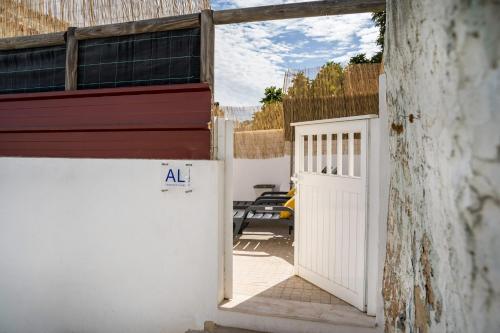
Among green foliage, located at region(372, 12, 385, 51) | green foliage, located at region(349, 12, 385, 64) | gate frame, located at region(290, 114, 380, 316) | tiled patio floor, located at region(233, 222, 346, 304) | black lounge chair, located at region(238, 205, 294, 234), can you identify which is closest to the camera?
gate frame, located at region(290, 114, 380, 316)

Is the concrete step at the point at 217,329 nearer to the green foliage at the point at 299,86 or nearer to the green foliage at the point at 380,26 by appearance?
the green foliage at the point at 299,86

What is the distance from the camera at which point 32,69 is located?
182 inches

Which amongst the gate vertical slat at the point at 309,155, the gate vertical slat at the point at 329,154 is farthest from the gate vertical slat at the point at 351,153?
the gate vertical slat at the point at 309,155

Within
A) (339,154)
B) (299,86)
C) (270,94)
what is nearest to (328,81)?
(299,86)

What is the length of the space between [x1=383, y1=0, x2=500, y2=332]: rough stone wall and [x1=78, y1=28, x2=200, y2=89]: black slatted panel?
10.8 ft

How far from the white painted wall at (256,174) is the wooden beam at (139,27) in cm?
624

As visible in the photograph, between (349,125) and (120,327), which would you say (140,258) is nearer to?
(120,327)

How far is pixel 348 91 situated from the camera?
532 centimetres

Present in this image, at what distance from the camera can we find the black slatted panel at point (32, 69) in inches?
177

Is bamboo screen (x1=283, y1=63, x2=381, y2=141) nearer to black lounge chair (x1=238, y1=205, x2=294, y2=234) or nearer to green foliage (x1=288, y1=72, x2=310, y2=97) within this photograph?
green foliage (x1=288, y1=72, x2=310, y2=97)

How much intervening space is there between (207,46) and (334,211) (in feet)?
7.74

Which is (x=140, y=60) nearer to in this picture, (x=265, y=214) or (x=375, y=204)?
(x=375, y=204)

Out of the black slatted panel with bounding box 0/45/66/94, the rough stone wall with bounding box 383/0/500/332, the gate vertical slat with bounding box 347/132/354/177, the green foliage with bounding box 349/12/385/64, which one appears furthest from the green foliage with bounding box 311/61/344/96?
the green foliage with bounding box 349/12/385/64

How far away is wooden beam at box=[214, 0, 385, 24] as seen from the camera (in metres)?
3.52
